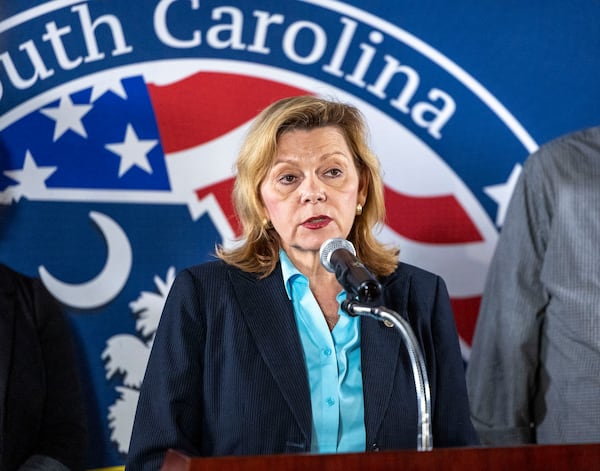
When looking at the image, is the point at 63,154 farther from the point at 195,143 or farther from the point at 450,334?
the point at 450,334

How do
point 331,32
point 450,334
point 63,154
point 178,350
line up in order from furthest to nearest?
1. point 331,32
2. point 63,154
3. point 450,334
4. point 178,350

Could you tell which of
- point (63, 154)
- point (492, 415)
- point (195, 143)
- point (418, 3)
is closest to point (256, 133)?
Answer: point (195, 143)

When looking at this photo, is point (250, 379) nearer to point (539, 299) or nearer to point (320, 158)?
point (320, 158)

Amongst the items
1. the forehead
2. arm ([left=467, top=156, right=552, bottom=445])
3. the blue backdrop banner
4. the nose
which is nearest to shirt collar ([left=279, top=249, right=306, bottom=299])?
the nose

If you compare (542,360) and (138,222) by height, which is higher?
(138,222)

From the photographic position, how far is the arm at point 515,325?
3.05m

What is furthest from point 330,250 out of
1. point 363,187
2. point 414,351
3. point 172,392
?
point 363,187

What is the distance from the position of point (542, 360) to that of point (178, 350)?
4.63ft

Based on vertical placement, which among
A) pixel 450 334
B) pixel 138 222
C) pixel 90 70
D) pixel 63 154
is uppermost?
pixel 90 70

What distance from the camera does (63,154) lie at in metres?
2.75

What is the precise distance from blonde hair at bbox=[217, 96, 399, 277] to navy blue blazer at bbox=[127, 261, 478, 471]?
9cm

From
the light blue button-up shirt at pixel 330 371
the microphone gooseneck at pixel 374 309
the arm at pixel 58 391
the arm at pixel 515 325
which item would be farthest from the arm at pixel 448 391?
the arm at pixel 58 391

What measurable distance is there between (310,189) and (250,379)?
535 mm

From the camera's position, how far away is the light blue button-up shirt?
7.44ft
